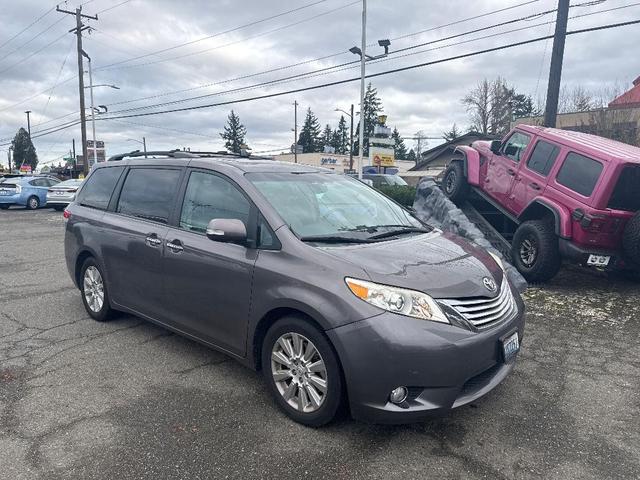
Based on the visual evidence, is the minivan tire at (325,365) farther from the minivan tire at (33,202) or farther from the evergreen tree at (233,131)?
the evergreen tree at (233,131)

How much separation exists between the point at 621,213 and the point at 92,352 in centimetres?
621

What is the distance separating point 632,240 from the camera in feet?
19.3

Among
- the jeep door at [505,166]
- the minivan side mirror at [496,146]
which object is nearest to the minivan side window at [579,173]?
the jeep door at [505,166]

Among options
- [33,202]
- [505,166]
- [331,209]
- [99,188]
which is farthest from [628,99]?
[33,202]

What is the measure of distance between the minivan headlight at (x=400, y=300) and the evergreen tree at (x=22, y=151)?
317 ft

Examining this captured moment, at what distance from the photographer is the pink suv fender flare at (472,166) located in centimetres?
855

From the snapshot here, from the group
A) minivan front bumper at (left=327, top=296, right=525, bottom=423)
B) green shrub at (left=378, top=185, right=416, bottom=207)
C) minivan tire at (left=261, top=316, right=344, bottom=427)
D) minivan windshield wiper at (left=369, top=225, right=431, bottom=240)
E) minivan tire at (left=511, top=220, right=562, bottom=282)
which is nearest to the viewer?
minivan front bumper at (left=327, top=296, right=525, bottom=423)

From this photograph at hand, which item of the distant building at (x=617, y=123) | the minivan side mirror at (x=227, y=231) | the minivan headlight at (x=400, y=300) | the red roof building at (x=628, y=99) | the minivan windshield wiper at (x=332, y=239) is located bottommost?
the minivan headlight at (x=400, y=300)

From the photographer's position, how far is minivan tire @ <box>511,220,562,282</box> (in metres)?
6.63

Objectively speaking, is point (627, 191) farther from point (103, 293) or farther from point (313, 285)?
point (103, 293)

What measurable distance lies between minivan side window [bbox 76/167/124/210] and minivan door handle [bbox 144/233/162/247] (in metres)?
1.08

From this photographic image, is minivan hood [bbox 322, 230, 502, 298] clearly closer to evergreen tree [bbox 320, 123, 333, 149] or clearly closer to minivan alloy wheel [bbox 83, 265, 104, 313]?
minivan alloy wheel [bbox 83, 265, 104, 313]

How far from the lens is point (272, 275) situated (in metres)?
3.21

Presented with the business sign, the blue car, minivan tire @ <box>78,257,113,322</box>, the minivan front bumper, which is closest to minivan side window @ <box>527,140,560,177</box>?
the minivan front bumper
